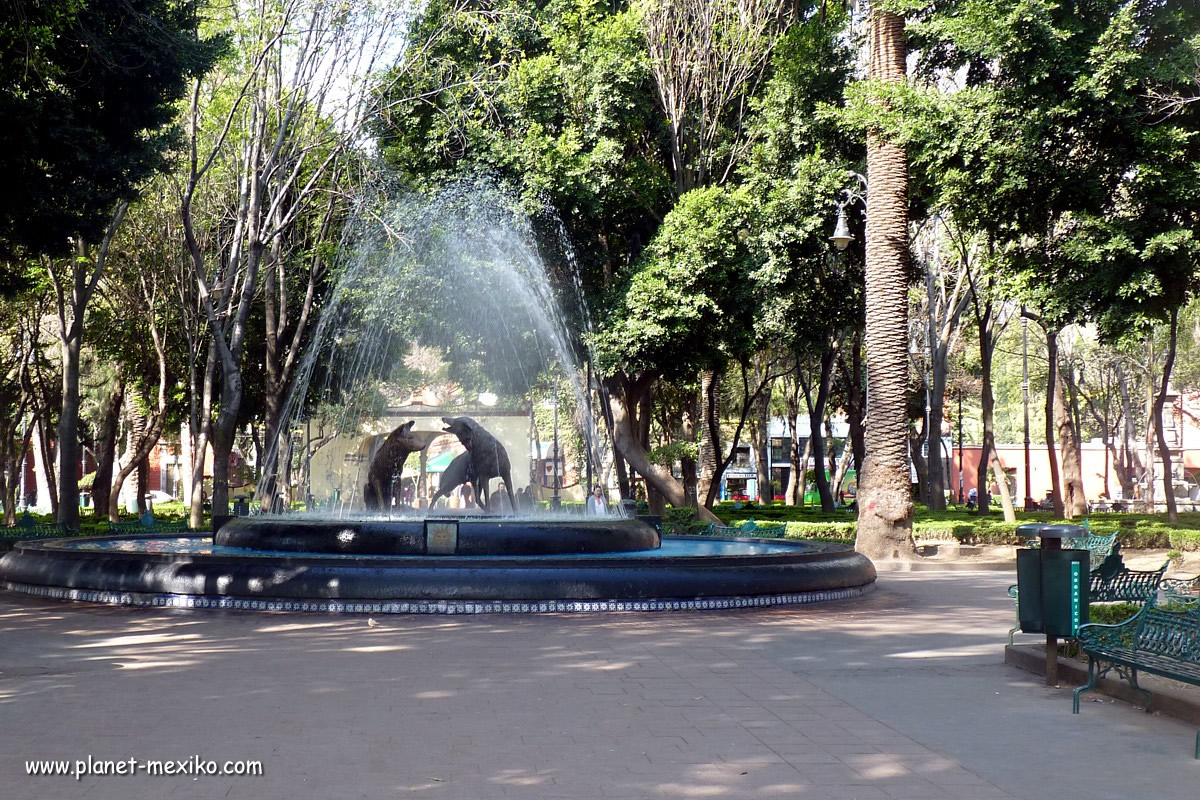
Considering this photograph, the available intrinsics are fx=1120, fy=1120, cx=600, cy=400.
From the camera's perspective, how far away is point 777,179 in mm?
24875

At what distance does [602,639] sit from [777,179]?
54.8 feet

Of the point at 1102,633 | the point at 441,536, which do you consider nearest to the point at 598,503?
the point at 441,536

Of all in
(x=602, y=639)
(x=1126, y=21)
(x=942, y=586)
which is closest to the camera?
(x=602, y=639)

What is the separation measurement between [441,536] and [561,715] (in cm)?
705

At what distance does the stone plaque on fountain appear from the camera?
13.8m

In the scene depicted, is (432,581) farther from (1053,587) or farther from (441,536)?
(1053,587)

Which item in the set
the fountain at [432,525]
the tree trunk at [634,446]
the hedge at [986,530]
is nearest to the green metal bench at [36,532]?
the fountain at [432,525]

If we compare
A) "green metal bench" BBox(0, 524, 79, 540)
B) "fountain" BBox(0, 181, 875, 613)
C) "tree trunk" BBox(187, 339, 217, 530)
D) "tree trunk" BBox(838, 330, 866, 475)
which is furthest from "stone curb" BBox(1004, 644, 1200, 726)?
"tree trunk" BBox(838, 330, 866, 475)

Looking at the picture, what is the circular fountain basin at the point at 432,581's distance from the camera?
11953 millimetres

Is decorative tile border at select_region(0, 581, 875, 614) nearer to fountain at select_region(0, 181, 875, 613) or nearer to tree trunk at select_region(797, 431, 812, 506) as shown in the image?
fountain at select_region(0, 181, 875, 613)

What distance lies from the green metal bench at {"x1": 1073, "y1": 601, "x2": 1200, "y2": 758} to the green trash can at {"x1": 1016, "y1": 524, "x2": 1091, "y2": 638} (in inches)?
7.4

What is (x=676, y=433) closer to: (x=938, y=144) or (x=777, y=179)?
(x=777, y=179)

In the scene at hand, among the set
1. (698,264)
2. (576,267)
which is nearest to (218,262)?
(576,267)

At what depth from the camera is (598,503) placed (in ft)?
69.1
